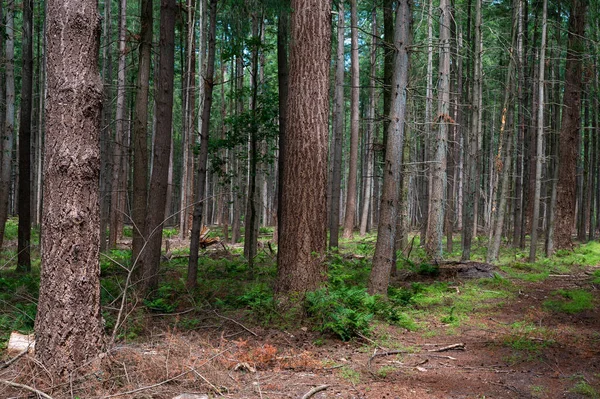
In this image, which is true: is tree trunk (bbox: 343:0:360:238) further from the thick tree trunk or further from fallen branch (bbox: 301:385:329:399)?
fallen branch (bbox: 301:385:329:399)

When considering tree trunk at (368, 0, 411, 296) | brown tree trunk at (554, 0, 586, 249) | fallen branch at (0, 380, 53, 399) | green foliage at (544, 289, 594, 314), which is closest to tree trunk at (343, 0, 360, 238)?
brown tree trunk at (554, 0, 586, 249)

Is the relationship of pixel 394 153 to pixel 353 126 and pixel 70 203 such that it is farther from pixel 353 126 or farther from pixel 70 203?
pixel 353 126

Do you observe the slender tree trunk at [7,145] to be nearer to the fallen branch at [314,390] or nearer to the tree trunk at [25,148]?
the tree trunk at [25,148]

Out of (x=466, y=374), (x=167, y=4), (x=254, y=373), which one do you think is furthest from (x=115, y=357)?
(x=167, y=4)

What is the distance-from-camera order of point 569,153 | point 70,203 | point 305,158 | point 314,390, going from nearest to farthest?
point 70,203 < point 314,390 < point 305,158 < point 569,153

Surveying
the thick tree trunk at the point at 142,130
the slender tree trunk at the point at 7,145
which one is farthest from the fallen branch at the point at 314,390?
the slender tree trunk at the point at 7,145

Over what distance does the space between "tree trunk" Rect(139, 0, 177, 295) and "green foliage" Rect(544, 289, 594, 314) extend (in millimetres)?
7444

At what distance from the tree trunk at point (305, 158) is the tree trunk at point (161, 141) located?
111 inches

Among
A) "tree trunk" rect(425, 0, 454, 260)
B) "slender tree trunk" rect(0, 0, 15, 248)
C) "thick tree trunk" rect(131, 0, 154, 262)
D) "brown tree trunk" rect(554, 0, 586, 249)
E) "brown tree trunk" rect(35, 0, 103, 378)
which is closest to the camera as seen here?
"brown tree trunk" rect(35, 0, 103, 378)

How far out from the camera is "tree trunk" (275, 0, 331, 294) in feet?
24.0

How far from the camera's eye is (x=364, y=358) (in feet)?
19.6

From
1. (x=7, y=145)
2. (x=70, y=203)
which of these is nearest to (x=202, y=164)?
(x=70, y=203)

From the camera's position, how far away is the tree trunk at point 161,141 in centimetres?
903

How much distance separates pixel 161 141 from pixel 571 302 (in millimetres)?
8268
